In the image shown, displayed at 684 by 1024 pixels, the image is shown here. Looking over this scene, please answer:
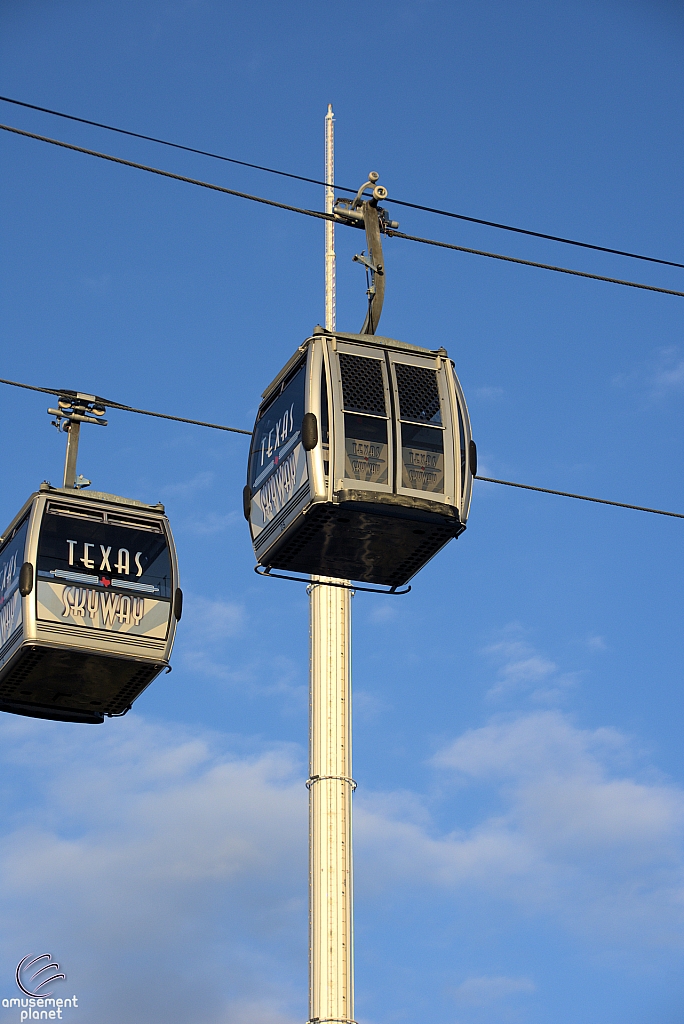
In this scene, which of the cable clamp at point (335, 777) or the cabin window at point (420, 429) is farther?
the cable clamp at point (335, 777)

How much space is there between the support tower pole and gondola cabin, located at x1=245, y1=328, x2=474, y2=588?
3720 centimetres

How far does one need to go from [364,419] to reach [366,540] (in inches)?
40.6

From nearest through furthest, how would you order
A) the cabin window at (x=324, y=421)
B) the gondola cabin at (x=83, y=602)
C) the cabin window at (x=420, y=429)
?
1. the cabin window at (x=324, y=421)
2. the cabin window at (x=420, y=429)
3. the gondola cabin at (x=83, y=602)

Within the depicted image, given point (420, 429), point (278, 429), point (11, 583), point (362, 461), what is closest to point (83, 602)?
point (11, 583)

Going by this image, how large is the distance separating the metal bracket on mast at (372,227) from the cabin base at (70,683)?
4.33 metres

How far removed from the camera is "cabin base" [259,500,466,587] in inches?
547

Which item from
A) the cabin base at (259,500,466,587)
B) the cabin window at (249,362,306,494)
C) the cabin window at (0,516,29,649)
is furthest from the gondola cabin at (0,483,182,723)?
the cabin base at (259,500,466,587)

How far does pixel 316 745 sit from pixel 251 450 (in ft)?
132

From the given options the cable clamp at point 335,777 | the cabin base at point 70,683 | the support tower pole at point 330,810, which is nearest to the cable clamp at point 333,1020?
the support tower pole at point 330,810

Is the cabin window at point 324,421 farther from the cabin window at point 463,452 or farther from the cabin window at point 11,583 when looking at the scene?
the cabin window at point 11,583

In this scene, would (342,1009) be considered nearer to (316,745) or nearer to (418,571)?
(316,745)

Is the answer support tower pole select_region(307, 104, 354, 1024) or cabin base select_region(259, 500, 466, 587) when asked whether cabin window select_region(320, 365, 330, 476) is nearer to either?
cabin base select_region(259, 500, 466, 587)

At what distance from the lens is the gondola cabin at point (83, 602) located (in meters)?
16.4

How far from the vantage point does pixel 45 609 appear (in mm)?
16359
